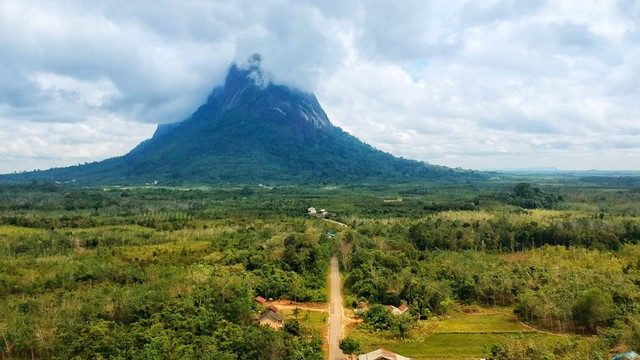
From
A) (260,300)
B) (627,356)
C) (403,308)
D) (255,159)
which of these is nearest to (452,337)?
(403,308)

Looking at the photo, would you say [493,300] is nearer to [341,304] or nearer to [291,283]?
[341,304]

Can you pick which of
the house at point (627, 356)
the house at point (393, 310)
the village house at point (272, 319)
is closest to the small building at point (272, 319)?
the village house at point (272, 319)

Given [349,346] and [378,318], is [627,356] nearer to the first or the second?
[349,346]

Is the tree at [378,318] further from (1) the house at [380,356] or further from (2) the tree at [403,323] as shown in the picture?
(1) the house at [380,356]

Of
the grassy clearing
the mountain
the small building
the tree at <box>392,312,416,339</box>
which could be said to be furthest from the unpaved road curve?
the mountain

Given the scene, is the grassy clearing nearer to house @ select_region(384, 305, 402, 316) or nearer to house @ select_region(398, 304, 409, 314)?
house @ select_region(384, 305, 402, 316)

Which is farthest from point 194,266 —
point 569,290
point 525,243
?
point 525,243
